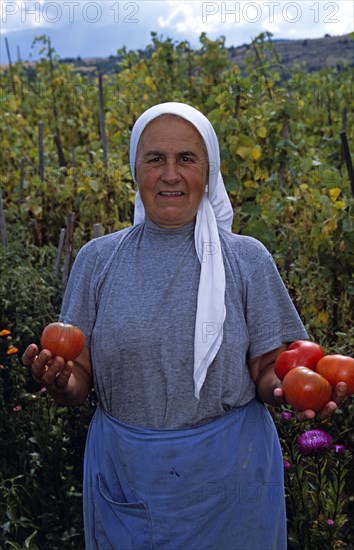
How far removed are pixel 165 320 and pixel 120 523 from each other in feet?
1.54

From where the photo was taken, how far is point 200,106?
555cm

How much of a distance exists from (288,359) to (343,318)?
144cm

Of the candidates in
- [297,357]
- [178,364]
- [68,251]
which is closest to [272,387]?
[297,357]

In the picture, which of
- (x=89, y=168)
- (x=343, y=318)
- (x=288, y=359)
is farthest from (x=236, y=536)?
(x=89, y=168)

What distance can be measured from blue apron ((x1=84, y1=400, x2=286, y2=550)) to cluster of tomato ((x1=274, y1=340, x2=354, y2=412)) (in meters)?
0.15

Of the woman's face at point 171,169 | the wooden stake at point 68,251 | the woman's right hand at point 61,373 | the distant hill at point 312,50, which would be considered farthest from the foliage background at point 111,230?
the distant hill at point 312,50

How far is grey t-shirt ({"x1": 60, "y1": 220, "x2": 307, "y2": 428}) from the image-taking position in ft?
5.11

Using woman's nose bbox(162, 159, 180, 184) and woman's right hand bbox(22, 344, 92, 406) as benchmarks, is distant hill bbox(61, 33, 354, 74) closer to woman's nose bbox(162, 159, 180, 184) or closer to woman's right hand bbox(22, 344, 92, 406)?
woman's nose bbox(162, 159, 180, 184)

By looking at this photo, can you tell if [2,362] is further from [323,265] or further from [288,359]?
[288,359]

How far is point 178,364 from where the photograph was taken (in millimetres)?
1554

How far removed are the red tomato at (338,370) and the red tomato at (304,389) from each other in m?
0.03

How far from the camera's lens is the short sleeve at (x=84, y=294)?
1.66 m

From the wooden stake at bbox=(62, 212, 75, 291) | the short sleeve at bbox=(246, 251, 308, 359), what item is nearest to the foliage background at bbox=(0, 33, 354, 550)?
the wooden stake at bbox=(62, 212, 75, 291)

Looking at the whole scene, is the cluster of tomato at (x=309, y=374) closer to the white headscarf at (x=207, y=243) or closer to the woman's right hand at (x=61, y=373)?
the white headscarf at (x=207, y=243)
